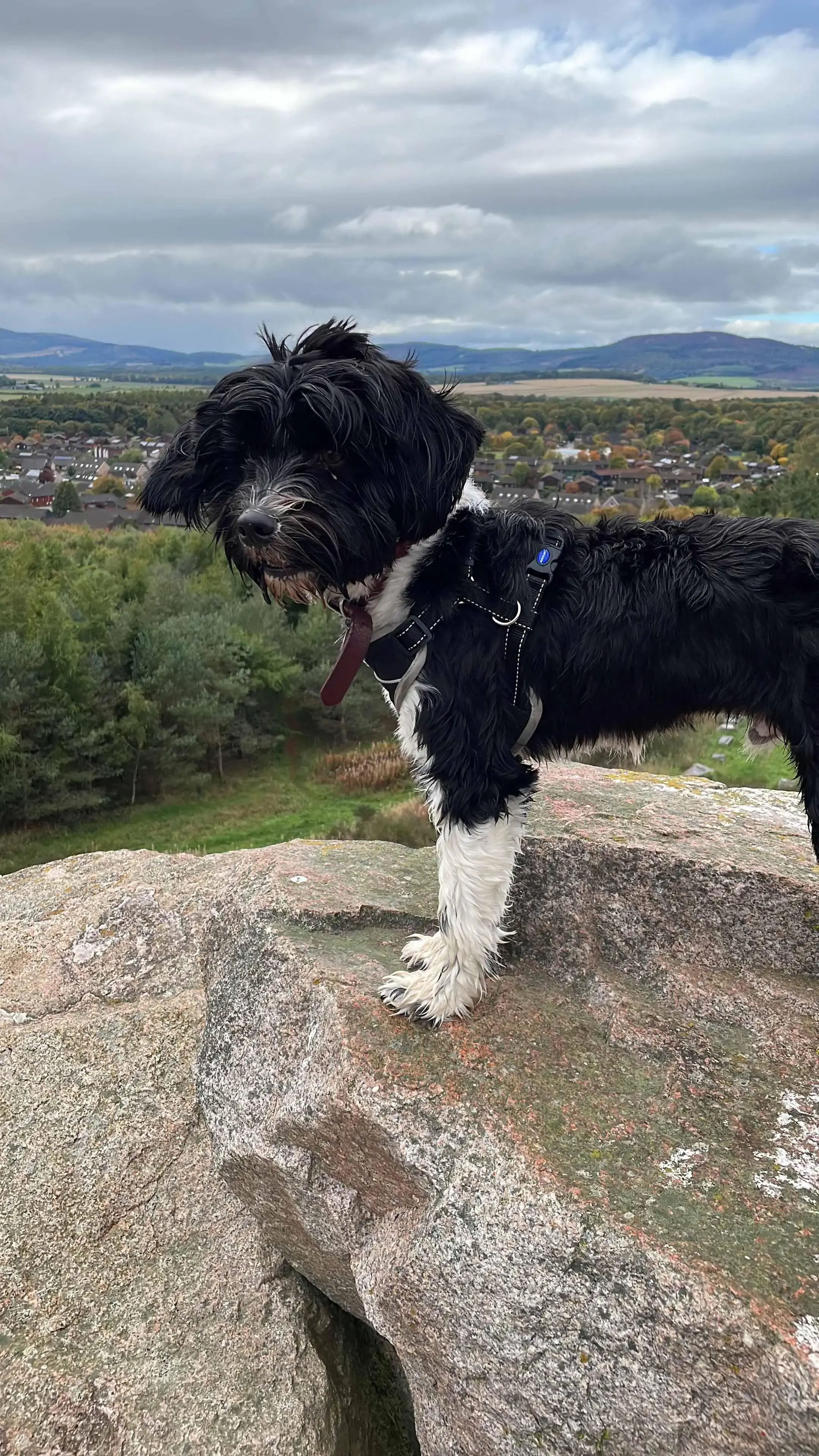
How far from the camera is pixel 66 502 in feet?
277

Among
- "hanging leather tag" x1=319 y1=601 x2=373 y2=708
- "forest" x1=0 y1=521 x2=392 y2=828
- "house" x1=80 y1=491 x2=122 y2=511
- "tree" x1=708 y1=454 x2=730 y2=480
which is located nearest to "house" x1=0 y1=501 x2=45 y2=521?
"house" x1=80 y1=491 x2=122 y2=511

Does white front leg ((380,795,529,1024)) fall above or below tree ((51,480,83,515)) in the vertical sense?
above

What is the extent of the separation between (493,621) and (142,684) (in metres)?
29.8

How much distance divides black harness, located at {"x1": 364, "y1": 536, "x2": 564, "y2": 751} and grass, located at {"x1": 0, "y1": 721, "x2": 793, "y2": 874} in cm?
1546

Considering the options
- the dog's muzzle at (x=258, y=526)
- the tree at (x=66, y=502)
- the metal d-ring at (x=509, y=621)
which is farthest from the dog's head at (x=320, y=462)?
the tree at (x=66, y=502)

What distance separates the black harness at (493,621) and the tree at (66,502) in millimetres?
87752

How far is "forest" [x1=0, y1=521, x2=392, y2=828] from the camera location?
28.7 m

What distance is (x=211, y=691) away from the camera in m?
34.2

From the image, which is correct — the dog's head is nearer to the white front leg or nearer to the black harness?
the black harness

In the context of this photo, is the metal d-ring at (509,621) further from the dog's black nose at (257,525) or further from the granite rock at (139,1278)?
the granite rock at (139,1278)

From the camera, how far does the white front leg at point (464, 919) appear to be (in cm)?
411

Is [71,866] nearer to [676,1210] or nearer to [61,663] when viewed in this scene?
[676,1210]

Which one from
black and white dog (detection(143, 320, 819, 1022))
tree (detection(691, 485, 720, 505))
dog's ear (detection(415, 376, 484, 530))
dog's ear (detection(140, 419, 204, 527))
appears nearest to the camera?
black and white dog (detection(143, 320, 819, 1022))

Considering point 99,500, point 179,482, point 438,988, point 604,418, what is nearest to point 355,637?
point 179,482
